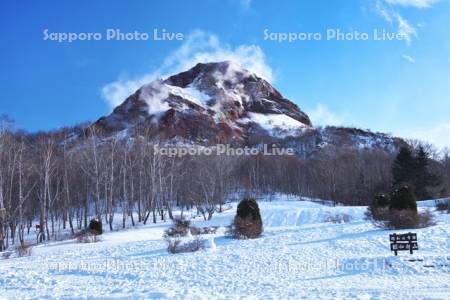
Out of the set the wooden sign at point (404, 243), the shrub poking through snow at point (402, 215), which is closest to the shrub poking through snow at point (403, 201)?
the shrub poking through snow at point (402, 215)

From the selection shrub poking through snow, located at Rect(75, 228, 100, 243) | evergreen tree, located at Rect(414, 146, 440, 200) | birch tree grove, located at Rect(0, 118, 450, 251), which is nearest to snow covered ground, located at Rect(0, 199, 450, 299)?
shrub poking through snow, located at Rect(75, 228, 100, 243)

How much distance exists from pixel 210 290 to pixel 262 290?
1.26 m

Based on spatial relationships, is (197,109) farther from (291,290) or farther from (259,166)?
(291,290)

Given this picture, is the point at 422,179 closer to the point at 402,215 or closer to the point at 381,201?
the point at 381,201

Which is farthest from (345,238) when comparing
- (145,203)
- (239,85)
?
(239,85)

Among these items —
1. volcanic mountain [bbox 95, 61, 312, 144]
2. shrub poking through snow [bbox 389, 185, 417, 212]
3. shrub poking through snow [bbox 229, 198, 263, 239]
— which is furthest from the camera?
volcanic mountain [bbox 95, 61, 312, 144]

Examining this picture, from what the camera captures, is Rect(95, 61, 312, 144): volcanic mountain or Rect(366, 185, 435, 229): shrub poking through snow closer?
Rect(366, 185, 435, 229): shrub poking through snow

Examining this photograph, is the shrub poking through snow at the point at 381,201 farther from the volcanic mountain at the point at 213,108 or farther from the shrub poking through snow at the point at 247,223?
the volcanic mountain at the point at 213,108

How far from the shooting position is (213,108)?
442 ft

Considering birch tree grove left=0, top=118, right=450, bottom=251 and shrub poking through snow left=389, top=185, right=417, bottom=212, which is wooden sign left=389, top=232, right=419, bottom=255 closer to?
shrub poking through snow left=389, top=185, right=417, bottom=212

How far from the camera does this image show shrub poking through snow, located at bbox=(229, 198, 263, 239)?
19109mm

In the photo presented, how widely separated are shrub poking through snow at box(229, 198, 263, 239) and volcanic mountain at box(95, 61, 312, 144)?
78410mm

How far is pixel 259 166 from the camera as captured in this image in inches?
2884

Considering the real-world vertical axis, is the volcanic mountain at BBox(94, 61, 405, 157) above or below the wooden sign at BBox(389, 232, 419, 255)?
above
